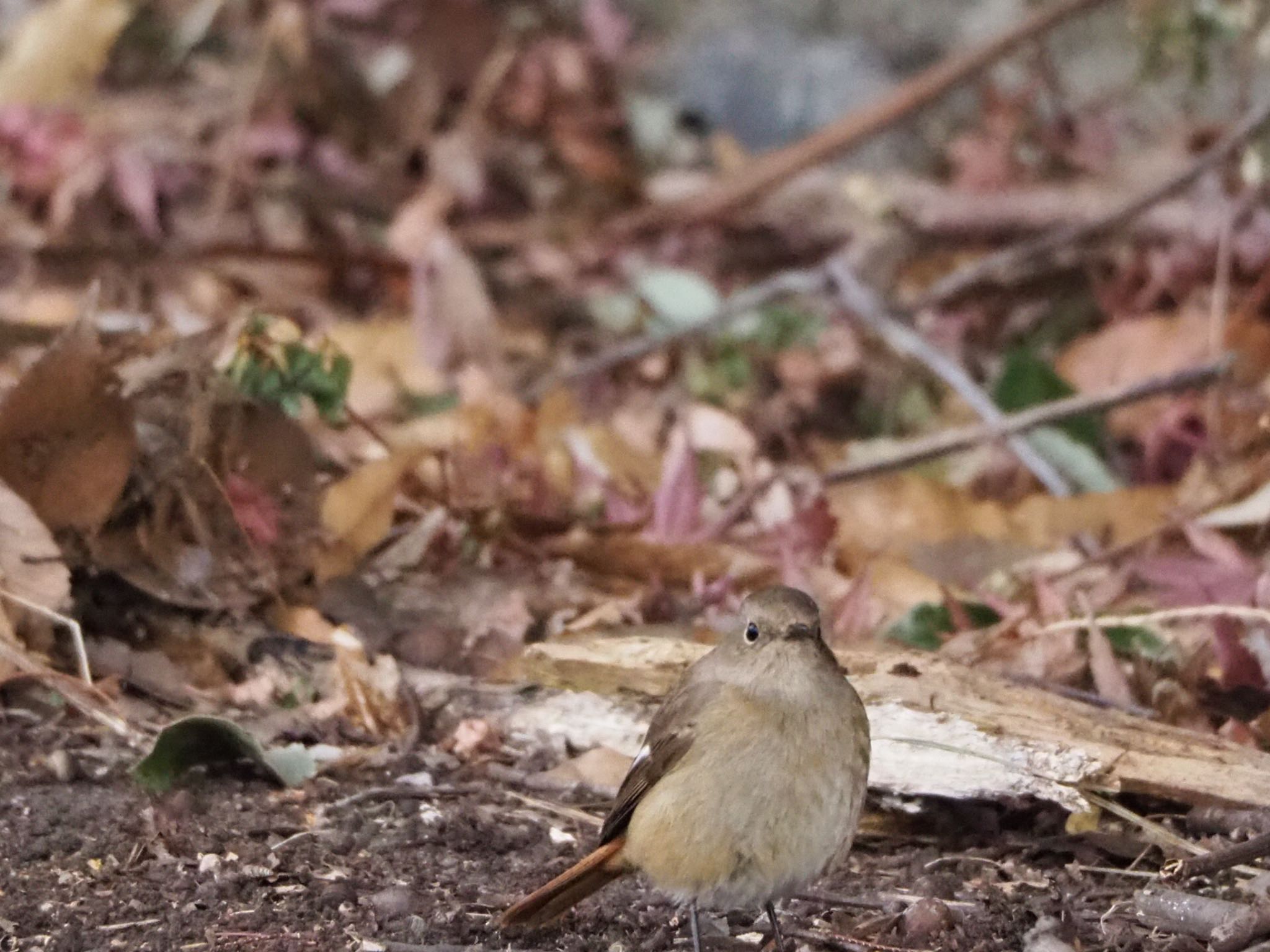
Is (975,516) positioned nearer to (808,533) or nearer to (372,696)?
(808,533)

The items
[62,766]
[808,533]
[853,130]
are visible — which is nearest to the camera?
[62,766]

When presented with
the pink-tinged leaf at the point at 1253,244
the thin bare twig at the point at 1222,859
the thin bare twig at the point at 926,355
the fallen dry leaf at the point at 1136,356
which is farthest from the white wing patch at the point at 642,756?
the pink-tinged leaf at the point at 1253,244

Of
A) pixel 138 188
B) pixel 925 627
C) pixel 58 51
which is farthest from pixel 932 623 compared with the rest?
pixel 58 51

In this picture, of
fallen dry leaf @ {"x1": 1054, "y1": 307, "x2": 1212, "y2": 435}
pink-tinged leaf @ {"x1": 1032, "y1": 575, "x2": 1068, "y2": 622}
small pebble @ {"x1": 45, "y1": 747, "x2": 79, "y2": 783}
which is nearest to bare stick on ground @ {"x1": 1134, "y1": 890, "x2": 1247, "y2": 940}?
pink-tinged leaf @ {"x1": 1032, "y1": 575, "x2": 1068, "y2": 622}

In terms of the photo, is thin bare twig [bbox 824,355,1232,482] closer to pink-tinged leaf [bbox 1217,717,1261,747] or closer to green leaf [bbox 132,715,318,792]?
pink-tinged leaf [bbox 1217,717,1261,747]

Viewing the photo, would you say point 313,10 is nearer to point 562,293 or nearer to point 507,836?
point 562,293

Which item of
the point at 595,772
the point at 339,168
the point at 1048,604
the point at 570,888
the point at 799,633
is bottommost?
the point at 595,772
